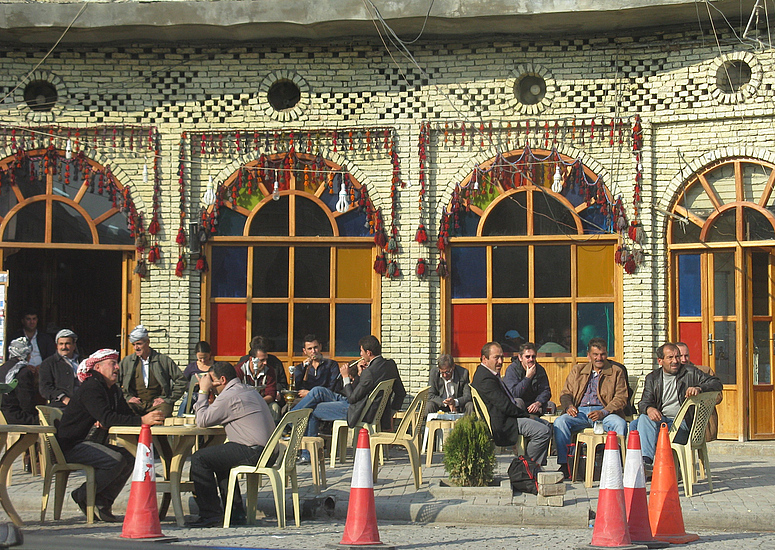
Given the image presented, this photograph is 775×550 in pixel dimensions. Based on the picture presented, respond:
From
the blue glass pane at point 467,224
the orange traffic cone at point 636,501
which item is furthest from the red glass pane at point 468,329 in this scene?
the orange traffic cone at point 636,501

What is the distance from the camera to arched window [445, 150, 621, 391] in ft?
46.0

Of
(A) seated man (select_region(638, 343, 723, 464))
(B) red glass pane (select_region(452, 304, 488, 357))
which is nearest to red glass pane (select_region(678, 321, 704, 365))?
(B) red glass pane (select_region(452, 304, 488, 357))

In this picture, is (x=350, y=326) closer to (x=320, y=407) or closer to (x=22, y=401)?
(x=320, y=407)

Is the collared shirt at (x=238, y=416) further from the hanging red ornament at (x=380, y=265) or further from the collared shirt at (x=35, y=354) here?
the hanging red ornament at (x=380, y=265)

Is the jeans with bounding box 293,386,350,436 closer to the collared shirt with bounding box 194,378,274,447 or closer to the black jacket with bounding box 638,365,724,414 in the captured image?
the collared shirt with bounding box 194,378,274,447

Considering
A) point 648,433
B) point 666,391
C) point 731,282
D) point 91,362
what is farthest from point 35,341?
point 731,282

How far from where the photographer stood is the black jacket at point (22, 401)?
1079 centimetres

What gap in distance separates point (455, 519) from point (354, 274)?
620 centimetres

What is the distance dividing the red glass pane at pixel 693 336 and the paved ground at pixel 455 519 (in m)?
3.46

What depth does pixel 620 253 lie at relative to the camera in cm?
1373

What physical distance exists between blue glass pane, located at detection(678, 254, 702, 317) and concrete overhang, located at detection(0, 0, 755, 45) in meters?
3.25

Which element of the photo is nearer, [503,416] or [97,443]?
[97,443]

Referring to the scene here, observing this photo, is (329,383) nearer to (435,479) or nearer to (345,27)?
(435,479)

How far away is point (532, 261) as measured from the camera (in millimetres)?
14211
